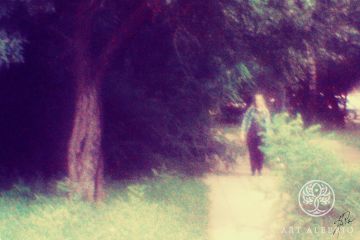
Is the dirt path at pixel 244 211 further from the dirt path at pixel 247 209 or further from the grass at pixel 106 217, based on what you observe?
the grass at pixel 106 217

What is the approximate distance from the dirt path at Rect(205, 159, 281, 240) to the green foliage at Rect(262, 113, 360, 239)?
268 mm

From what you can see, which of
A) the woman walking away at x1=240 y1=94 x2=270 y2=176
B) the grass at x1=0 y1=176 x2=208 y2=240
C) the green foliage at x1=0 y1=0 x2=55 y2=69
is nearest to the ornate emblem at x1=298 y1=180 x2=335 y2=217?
the grass at x1=0 y1=176 x2=208 y2=240

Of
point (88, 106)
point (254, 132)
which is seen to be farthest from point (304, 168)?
point (254, 132)

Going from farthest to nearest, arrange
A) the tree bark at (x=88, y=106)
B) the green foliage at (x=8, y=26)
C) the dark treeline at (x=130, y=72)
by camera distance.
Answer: the dark treeline at (x=130, y=72), the tree bark at (x=88, y=106), the green foliage at (x=8, y=26)

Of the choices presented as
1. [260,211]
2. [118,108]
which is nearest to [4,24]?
[118,108]

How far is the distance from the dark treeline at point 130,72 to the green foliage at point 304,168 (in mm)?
2710

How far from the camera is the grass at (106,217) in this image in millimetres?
7918

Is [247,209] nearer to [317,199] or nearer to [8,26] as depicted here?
[317,199]

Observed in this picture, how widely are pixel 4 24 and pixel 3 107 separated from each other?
3177 mm

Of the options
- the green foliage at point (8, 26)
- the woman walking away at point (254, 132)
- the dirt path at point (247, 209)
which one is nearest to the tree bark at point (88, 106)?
the green foliage at point (8, 26)

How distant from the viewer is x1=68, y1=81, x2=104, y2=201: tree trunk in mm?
9375

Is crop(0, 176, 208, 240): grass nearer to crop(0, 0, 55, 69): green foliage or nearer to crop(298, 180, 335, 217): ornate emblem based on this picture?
crop(298, 180, 335, 217): ornate emblem

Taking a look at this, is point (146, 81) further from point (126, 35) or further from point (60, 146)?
point (126, 35)

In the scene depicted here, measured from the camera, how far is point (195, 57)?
41.3ft
